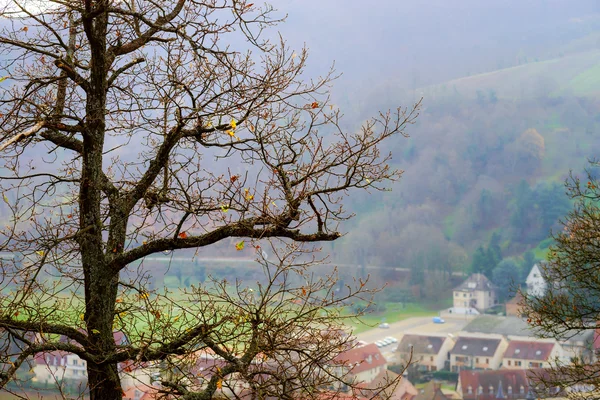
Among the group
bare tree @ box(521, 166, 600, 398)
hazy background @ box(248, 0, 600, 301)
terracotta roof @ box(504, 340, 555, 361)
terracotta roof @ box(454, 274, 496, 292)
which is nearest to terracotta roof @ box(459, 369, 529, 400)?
terracotta roof @ box(504, 340, 555, 361)

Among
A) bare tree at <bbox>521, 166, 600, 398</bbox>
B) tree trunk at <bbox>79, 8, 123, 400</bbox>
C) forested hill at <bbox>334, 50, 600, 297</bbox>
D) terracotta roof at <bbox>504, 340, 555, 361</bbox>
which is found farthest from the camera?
forested hill at <bbox>334, 50, 600, 297</bbox>

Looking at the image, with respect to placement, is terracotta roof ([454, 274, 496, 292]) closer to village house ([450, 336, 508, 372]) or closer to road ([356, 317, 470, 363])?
road ([356, 317, 470, 363])

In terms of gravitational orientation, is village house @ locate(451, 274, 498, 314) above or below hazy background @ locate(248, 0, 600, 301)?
below

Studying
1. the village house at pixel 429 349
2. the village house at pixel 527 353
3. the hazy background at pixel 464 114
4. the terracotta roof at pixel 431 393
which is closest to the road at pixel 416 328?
the hazy background at pixel 464 114

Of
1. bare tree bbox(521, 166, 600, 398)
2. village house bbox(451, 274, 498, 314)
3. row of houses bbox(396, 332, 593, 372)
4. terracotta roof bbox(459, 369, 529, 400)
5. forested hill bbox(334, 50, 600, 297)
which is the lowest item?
terracotta roof bbox(459, 369, 529, 400)

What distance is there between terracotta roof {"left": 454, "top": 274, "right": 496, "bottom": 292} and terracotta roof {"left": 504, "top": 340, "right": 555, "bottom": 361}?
15664mm

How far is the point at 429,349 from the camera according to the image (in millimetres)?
42406

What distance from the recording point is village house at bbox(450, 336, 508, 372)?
136ft

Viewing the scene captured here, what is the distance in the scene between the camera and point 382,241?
189ft

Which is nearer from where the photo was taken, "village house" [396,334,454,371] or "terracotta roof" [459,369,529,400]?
"terracotta roof" [459,369,529,400]

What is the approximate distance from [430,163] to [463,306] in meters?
19.1

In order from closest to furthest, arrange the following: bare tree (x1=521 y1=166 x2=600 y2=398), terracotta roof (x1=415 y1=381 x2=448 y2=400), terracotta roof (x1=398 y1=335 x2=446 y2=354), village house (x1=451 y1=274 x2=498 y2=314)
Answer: bare tree (x1=521 y1=166 x2=600 y2=398) → terracotta roof (x1=415 y1=381 x2=448 y2=400) → terracotta roof (x1=398 y1=335 x2=446 y2=354) → village house (x1=451 y1=274 x2=498 y2=314)

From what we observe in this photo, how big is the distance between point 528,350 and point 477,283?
18.3 metres

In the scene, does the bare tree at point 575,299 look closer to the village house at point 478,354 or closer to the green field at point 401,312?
the village house at point 478,354
